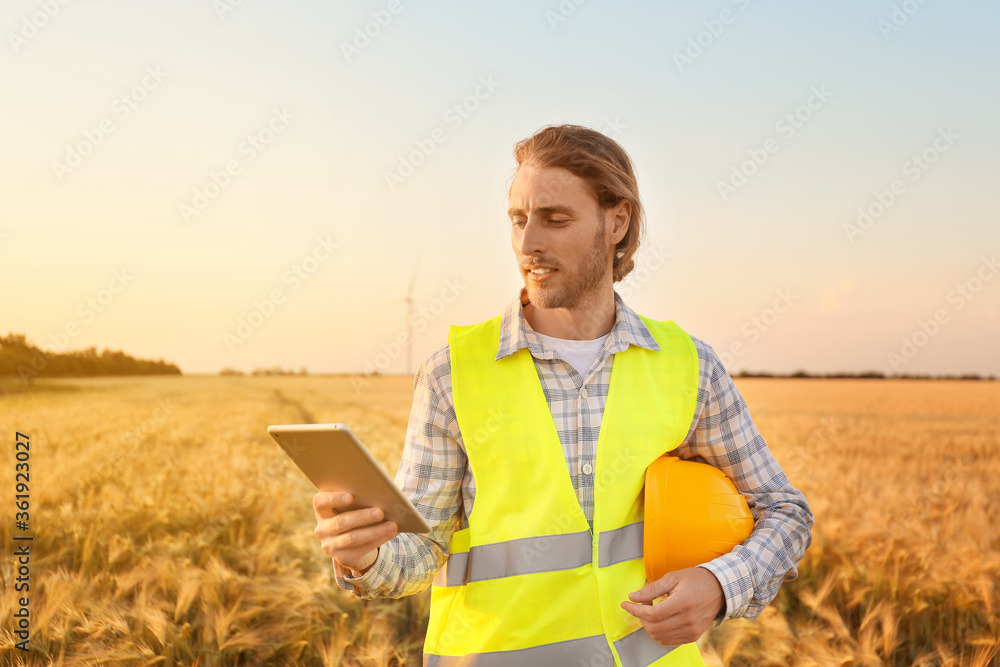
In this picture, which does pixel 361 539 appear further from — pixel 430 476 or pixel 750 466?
pixel 750 466

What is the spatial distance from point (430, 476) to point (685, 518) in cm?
97

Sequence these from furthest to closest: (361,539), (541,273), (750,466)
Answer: (750,466), (541,273), (361,539)

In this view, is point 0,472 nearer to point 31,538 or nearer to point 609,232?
point 31,538

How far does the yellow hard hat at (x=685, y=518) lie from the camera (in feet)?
8.53

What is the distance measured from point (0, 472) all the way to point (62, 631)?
2754mm

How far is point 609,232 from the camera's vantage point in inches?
117

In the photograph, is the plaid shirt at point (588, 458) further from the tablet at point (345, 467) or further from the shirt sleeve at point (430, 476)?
the tablet at point (345, 467)

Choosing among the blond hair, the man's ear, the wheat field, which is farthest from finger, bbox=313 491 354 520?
the wheat field

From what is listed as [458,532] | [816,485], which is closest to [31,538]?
[458,532]

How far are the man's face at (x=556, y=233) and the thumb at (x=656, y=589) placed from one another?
3.52 ft

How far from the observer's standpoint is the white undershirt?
2.82 m

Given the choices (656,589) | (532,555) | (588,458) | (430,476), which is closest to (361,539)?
(430,476)

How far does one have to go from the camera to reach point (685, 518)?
261 centimetres

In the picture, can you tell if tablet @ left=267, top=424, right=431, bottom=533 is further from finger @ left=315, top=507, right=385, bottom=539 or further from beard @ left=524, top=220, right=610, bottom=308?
beard @ left=524, top=220, right=610, bottom=308
